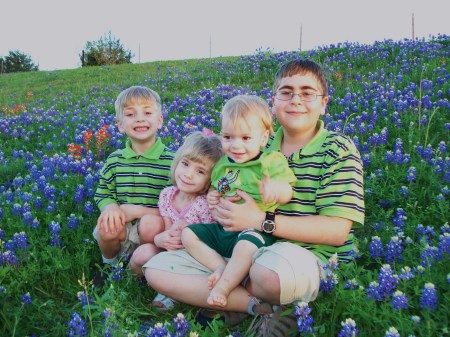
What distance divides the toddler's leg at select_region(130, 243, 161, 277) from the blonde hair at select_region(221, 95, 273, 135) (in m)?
1.30

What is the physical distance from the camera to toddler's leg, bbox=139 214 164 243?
4250mm

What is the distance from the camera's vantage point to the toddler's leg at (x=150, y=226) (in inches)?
167

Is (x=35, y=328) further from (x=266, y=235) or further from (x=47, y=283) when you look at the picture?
(x=266, y=235)

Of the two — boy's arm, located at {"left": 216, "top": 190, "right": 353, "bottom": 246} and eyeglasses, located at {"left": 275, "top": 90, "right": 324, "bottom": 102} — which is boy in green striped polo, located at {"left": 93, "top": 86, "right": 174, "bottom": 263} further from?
eyeglasses, located at {"left": 275, "top": 90, "right": 324, "bottom": 102}

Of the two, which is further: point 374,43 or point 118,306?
point 374,43

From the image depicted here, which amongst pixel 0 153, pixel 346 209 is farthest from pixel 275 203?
pixel 0 153


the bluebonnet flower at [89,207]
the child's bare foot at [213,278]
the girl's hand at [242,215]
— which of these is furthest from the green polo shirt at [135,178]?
the child's bare foot at [213,278]

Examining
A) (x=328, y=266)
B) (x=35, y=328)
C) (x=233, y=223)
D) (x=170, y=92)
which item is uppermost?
(x=170, y=92)

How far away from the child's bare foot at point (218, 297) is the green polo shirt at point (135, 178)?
1.42 metres

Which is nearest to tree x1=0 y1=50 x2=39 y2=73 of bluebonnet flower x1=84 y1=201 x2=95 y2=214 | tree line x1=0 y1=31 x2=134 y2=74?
tree line x1=0 y1=31 x2=134 y2=74

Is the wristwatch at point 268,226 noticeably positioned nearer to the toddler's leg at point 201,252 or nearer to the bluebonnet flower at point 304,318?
the toddler's leg at point 201,252

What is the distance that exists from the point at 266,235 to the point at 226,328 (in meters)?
0.71

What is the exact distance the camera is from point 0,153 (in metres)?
7.69

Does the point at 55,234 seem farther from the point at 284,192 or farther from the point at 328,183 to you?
the point at 328,183
